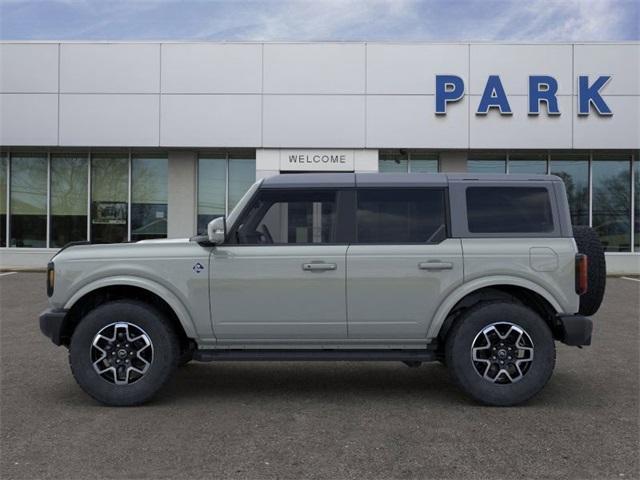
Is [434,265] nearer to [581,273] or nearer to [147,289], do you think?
[581,273]

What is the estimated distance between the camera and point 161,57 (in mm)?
16031

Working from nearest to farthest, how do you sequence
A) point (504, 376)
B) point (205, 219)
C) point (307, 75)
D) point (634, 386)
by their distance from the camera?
point (504, 376) < point (634, 386) < point (307, 75) < point (205, 219)

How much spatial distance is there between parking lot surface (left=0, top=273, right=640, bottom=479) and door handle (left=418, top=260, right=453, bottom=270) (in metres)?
1.15

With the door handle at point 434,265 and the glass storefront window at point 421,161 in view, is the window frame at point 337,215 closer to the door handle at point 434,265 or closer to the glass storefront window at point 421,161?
the door handle at point 434,265

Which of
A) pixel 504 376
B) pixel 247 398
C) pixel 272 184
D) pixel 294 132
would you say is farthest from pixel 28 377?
pixel 294 132

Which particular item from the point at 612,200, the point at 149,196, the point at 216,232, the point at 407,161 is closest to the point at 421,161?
the point at 407,161

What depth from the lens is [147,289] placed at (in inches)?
185

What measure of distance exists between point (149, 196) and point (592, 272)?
14.8m

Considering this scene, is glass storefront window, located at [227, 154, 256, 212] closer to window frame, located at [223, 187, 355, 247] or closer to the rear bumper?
window frame, located at [223, 187, 355, 247]

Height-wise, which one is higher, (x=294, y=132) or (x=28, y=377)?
(x=294, y=132)

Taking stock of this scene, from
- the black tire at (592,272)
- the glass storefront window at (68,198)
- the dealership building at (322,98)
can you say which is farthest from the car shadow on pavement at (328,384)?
the glass storefront window at (68,198)

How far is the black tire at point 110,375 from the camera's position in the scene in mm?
4602

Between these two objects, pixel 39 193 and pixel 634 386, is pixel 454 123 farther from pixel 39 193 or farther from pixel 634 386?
pixel 39 193

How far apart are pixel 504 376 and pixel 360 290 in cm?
137
